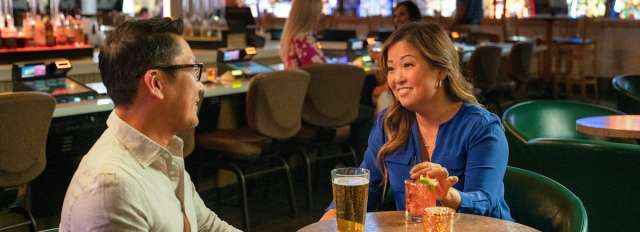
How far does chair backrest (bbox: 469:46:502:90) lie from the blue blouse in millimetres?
6170

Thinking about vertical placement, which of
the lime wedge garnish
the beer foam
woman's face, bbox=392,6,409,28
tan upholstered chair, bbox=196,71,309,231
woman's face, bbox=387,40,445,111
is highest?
woman's face, bbox=392,6,409,28

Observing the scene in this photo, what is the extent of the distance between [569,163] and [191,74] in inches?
77.9

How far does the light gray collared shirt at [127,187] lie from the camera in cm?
162

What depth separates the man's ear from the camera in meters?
1.78

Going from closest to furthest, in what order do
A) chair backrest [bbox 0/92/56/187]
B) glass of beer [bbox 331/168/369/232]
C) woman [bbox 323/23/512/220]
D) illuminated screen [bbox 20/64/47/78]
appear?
glass of beer [bbox 331/168/369/232] → woman [bbox 323/23/512/220] → chair backrest [bbox 0/92/56/187] → illuminated screen [bbox 20/64/47/78]

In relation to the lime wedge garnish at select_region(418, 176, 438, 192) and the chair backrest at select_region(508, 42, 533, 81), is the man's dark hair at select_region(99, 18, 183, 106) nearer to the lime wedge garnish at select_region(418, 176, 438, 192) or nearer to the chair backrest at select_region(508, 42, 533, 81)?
the lime wedge garnish at select_region(418, 176, 438, 192)

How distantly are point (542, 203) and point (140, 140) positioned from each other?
1.16 metres

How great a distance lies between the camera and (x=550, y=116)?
14.2ft

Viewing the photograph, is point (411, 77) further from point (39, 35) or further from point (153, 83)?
point (39, 35)

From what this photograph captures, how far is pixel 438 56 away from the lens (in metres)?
2.59

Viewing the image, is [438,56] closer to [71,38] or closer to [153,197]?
[153,197]

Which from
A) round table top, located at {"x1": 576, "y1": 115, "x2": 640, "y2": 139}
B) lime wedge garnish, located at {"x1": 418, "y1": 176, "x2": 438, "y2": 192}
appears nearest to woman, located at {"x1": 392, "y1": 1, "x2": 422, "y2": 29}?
round table top, located at {"x1": 576, "y1": 115, "x2": 640, "y2": 139}

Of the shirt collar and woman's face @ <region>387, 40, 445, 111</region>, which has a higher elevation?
woman's face @ <region>387, 40, 445, 111</region>

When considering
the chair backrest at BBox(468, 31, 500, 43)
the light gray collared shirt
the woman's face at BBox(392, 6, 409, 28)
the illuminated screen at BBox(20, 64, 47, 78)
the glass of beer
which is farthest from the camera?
the chair backrest at BBox(468, 31, 500, 43)
